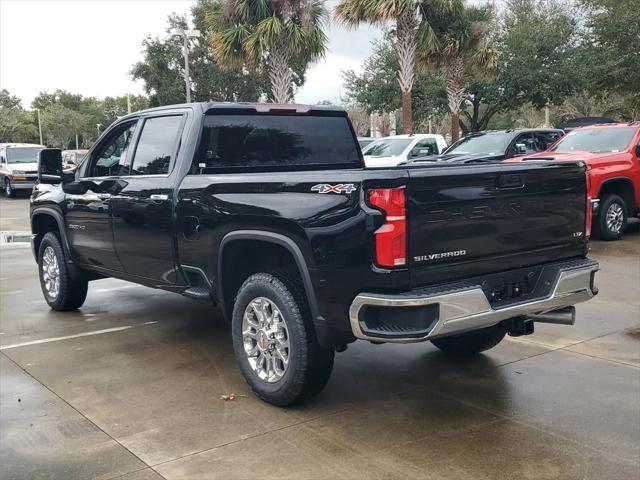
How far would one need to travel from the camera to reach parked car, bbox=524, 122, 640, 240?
1073 centimetres

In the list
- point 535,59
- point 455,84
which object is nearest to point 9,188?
point 455,84

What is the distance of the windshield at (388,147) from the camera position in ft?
58.1

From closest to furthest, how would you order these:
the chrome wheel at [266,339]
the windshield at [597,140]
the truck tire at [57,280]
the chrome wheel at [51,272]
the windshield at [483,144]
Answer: the chrome wheel at [266,339] < the truck tire at [57,280] < the chrome wheel at [51,272] < the windshield at [597,140] < the windshield at [483,144]

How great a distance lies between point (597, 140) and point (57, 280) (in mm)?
9166

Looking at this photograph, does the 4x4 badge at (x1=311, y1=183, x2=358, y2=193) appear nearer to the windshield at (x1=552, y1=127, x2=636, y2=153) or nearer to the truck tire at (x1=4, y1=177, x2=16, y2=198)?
the windshield at (x1=552, y1=127, x2=636, y2=153)

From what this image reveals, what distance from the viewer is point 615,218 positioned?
11.1m

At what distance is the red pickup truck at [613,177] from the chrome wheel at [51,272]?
279 inches

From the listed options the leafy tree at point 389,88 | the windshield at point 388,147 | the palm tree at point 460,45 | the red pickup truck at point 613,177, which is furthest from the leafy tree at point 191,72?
the red pickup truck at point 613,177

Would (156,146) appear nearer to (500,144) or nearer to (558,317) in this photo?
(558,317)

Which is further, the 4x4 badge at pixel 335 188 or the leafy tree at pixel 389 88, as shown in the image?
the leafy tree at pixel 389 88

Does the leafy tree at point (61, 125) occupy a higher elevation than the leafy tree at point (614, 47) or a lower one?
higher

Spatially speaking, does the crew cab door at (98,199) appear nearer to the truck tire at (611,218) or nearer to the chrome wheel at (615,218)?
the truck tire at (611,218)

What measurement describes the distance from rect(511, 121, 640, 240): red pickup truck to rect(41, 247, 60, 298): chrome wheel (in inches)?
279

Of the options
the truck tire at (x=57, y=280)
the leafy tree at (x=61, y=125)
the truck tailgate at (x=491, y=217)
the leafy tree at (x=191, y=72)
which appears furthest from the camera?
the leafy tree at (x=61, y=125)
